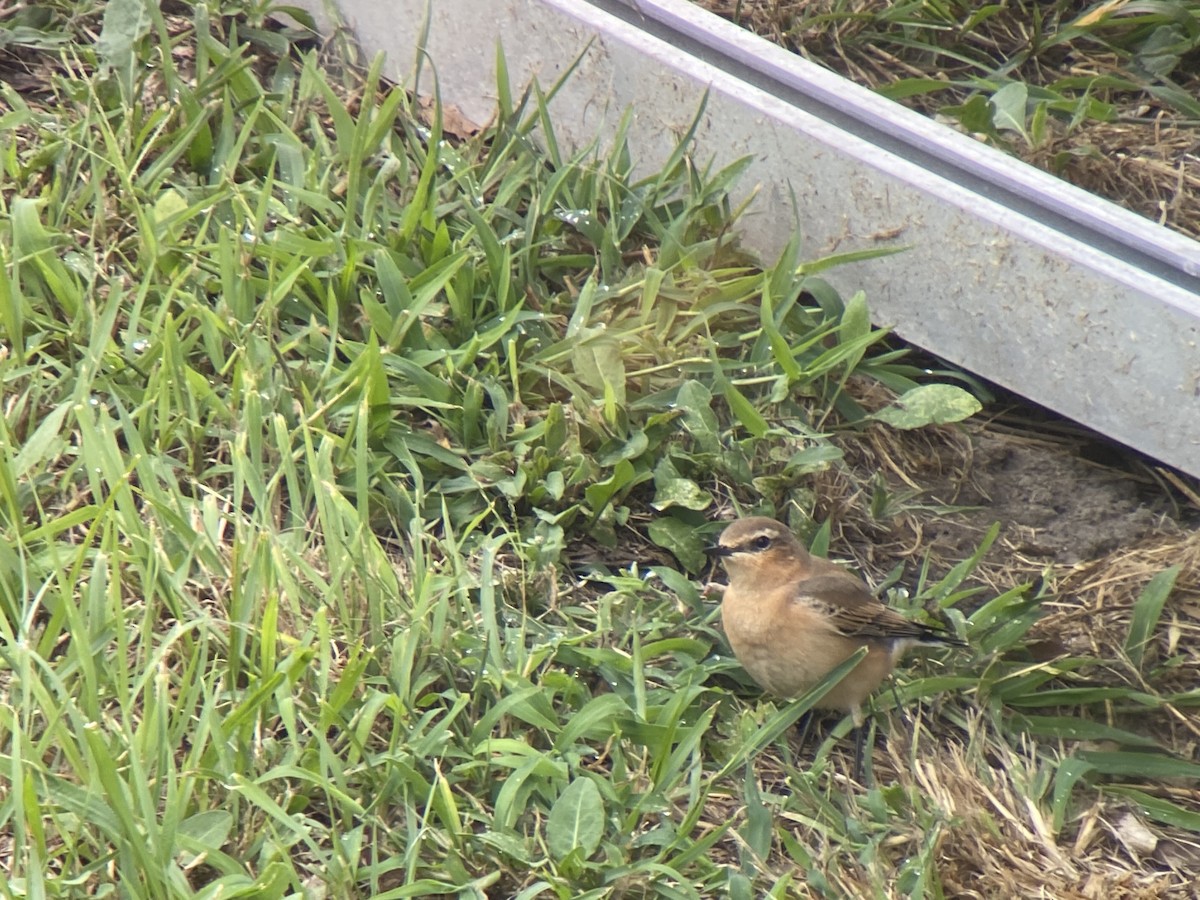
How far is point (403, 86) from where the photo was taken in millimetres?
6191

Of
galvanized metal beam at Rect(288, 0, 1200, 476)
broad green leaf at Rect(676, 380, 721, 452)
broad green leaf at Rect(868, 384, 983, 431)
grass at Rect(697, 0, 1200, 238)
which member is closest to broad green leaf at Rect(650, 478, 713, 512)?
broad green leaf at Rect(676, 380, 721, 452)

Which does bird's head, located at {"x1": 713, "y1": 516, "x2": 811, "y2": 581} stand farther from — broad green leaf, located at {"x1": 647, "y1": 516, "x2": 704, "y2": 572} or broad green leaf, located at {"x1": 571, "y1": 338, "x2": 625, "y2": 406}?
broad green leaf, located at {"x1": 571, "y1": 338, "x2": 625, "y2": 406}

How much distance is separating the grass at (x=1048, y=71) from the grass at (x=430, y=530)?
3.91 feet

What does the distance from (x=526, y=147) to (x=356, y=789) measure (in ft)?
9.59

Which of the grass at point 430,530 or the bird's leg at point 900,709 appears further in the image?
the bird's leg at point 900,709

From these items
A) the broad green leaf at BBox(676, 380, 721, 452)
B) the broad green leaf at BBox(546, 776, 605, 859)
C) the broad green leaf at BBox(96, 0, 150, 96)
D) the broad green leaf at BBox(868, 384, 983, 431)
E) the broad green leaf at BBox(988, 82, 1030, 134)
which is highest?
the broad green leaf at BBox(988, 82, 1030, 134)

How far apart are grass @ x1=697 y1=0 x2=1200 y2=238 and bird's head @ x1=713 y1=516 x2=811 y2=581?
2169 millimetres

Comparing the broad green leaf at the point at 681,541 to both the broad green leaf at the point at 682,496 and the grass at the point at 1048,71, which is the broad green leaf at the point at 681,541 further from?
the grass at the point at 1048,71

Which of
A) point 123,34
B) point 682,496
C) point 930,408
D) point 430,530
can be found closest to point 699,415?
point 682,496

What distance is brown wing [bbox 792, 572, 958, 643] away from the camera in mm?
4727

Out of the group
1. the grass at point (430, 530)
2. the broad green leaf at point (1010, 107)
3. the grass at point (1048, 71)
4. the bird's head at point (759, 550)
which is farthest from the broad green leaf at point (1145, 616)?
the broad green leaf at point (1010, 107)

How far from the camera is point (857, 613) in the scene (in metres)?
4.75

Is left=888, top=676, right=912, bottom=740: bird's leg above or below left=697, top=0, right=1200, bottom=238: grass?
below

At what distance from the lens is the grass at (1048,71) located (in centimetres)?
614
